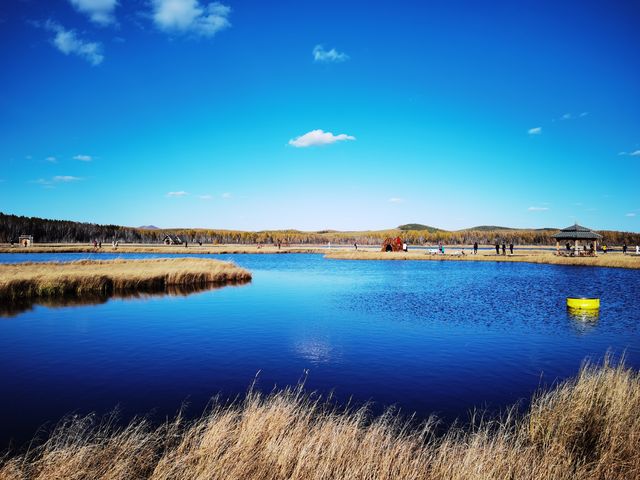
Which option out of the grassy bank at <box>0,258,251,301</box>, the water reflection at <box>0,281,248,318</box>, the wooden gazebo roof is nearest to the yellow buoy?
the water reflection at <box>0,281,248,318</box>

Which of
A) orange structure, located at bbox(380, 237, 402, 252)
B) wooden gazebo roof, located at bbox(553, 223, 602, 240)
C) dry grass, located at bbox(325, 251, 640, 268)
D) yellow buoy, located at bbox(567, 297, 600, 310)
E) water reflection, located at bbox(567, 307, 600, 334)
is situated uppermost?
wooden gazebo roof, located at bbox(553, 223, 602, 240)

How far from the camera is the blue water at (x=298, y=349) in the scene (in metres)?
11.4

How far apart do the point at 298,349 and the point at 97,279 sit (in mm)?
23036

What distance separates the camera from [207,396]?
11305mm

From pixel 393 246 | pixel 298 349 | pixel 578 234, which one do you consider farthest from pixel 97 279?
pixel 393 246

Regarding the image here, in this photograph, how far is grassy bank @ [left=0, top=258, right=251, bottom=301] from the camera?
2939 cm

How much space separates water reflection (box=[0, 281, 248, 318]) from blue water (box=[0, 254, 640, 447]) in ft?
3.13

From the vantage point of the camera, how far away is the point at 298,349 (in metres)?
16.3

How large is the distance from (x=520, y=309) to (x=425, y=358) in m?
13.5

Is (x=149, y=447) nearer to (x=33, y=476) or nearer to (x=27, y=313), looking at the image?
(x=33, y=476)

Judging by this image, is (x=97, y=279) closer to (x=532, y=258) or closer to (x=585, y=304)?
(x=585, y=304)

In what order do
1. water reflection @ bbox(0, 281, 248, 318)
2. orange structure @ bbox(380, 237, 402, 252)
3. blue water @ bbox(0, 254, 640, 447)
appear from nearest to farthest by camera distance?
blue water @ bbox(0, 254, 640, 447) → water reflection @ bbox(0, 281, 248, 318) → orange structure @ bbox(380, 237, 402, 252)

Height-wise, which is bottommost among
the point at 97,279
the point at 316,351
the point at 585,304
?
the point at 316,351

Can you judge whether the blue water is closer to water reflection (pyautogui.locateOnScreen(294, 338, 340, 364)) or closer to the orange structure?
water reflection (pyautogui.locateOnScreen(294, 338, 340, 364))
